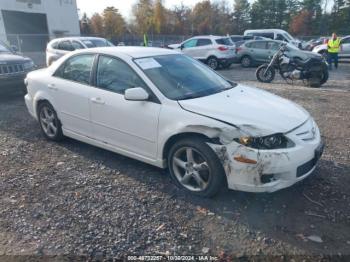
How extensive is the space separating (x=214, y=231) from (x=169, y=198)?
2.49 ft

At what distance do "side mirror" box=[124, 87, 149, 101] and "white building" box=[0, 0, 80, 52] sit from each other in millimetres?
31519

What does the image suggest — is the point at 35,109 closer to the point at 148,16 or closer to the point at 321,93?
the point at 321,93

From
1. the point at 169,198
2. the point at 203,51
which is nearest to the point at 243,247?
the point at 169,198

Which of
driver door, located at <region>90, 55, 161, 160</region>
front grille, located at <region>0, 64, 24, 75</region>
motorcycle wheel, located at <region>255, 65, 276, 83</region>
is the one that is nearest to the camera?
driver door, located at <region>90, 55, 161, 160</region>

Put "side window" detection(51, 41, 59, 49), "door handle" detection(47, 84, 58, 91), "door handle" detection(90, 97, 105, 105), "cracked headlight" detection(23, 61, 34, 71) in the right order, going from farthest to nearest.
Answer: "side window" detection(51, 41, 59, 49), "cracked headlight" detection(23, 61, 34, 71), "door handle" detection(47, 84, 58, 91), "door handle" detection(90, 97, 105, 105)

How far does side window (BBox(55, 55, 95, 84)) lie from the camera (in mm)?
4664

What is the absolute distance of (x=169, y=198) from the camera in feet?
12.3

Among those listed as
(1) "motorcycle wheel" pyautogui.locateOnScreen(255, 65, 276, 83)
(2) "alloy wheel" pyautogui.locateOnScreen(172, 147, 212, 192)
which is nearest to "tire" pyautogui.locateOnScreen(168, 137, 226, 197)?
(2) "alloy wheel" pyautogui.locateOnScreen(172, 147, 212, 192)

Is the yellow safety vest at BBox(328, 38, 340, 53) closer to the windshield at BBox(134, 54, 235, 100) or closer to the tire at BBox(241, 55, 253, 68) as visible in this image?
the tire at BBox(241, 55, 253, 68)

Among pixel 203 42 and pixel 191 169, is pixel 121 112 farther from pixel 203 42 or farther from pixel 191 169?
pixel 203 42

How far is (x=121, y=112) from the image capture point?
162 inches

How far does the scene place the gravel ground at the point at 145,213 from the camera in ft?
9.66

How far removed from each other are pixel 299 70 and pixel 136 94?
887 cm

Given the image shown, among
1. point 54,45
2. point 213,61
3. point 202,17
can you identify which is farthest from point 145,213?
point 202,17
